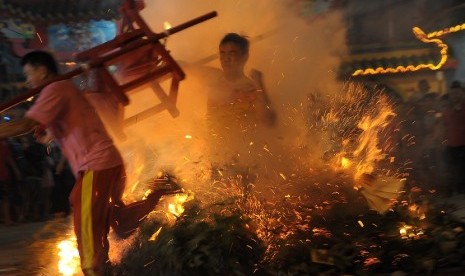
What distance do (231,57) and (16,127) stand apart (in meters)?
2.26

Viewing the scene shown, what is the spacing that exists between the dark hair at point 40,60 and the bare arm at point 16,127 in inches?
17.3

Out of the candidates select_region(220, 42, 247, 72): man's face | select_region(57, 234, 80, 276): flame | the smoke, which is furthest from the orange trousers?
select_region(220, 42, 247, 72): man's face

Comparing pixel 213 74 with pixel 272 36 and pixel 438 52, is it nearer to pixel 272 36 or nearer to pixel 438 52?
pixel 272 36

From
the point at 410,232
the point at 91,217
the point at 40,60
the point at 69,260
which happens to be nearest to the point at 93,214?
the point at 91,217

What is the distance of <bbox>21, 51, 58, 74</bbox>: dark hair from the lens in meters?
3.77

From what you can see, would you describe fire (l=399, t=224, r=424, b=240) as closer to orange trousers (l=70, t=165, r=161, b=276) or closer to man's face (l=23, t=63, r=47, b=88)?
orange trousers (l=70, t=165, r=161, b=276)

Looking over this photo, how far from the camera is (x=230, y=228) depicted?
4.11 m

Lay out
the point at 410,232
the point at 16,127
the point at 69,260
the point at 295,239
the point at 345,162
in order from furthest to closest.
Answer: the point at 345,162
the point at 410,232
the point at 69,260
the point at 295,239
the point at 16,127

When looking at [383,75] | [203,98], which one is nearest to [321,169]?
[203,98]

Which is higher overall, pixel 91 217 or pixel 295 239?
pixel 91 217

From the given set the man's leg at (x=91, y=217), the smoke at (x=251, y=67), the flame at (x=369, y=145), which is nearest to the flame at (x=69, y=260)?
the man's leg at (x=91, y=217)

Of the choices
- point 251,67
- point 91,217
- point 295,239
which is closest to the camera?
point 91,217

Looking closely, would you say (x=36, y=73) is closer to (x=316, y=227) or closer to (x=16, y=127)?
(x=16, y=127)

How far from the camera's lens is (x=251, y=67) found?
5.71m
